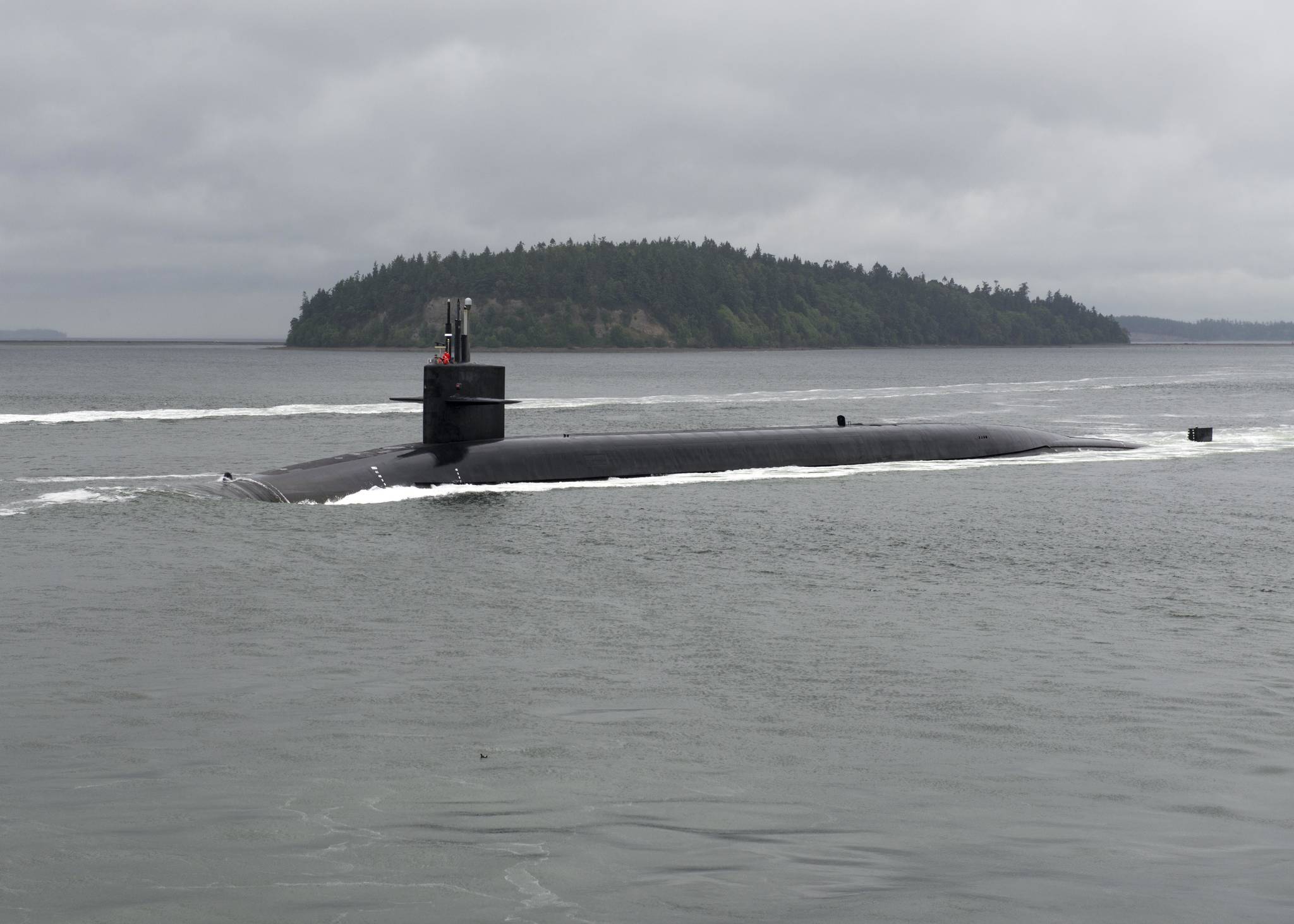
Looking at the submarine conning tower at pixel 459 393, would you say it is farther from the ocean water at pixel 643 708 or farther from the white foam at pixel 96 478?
the white foam at pixel 96 478

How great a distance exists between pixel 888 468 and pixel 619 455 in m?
7.65

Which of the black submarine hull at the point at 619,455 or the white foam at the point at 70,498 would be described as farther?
the black submarine hull at the point at 619,455

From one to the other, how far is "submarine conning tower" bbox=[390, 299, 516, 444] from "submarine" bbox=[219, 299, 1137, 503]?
22 mm

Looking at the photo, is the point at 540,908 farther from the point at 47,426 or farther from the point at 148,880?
the point at 47,426

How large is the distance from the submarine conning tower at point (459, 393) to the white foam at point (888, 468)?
173 cm

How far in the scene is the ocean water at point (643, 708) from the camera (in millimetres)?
7977

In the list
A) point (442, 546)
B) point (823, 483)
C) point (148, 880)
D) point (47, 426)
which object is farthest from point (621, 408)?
point (148, 880)

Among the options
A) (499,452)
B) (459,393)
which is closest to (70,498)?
(459,393)

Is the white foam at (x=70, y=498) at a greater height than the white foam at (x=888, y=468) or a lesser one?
lesser

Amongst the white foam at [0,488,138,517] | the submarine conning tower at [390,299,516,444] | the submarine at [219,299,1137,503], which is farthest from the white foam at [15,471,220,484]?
the submarine conning tower at [390,299,516,444]

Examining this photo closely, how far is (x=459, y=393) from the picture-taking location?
1069 inches

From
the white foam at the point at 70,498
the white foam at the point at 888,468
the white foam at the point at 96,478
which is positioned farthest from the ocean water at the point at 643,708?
the white foam at the point at 96,478

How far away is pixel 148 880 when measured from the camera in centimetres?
793

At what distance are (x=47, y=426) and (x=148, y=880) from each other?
46.2m
